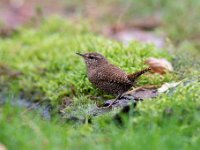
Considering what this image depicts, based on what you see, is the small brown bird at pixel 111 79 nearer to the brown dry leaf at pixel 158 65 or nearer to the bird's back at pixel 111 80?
the bird's back at pixel 111 80

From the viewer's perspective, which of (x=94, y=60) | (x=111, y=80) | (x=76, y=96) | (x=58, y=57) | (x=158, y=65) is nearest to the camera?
(x=111, y=80)

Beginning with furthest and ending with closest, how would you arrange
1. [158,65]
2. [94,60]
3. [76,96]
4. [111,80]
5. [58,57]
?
[58,57], [158,65], [76,96], [94,60], [111,80]

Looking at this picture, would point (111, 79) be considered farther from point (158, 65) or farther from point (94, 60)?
point (158, 65)

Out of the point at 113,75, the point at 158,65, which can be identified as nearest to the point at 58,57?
the point at 158,65

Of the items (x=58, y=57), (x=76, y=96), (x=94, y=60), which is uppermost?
(x=94, y=60)

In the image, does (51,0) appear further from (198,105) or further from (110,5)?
Result: (198,105)

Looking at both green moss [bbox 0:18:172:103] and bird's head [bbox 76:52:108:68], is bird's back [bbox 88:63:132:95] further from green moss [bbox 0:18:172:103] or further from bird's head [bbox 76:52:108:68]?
green moss [bbox 0:18:172:103]
